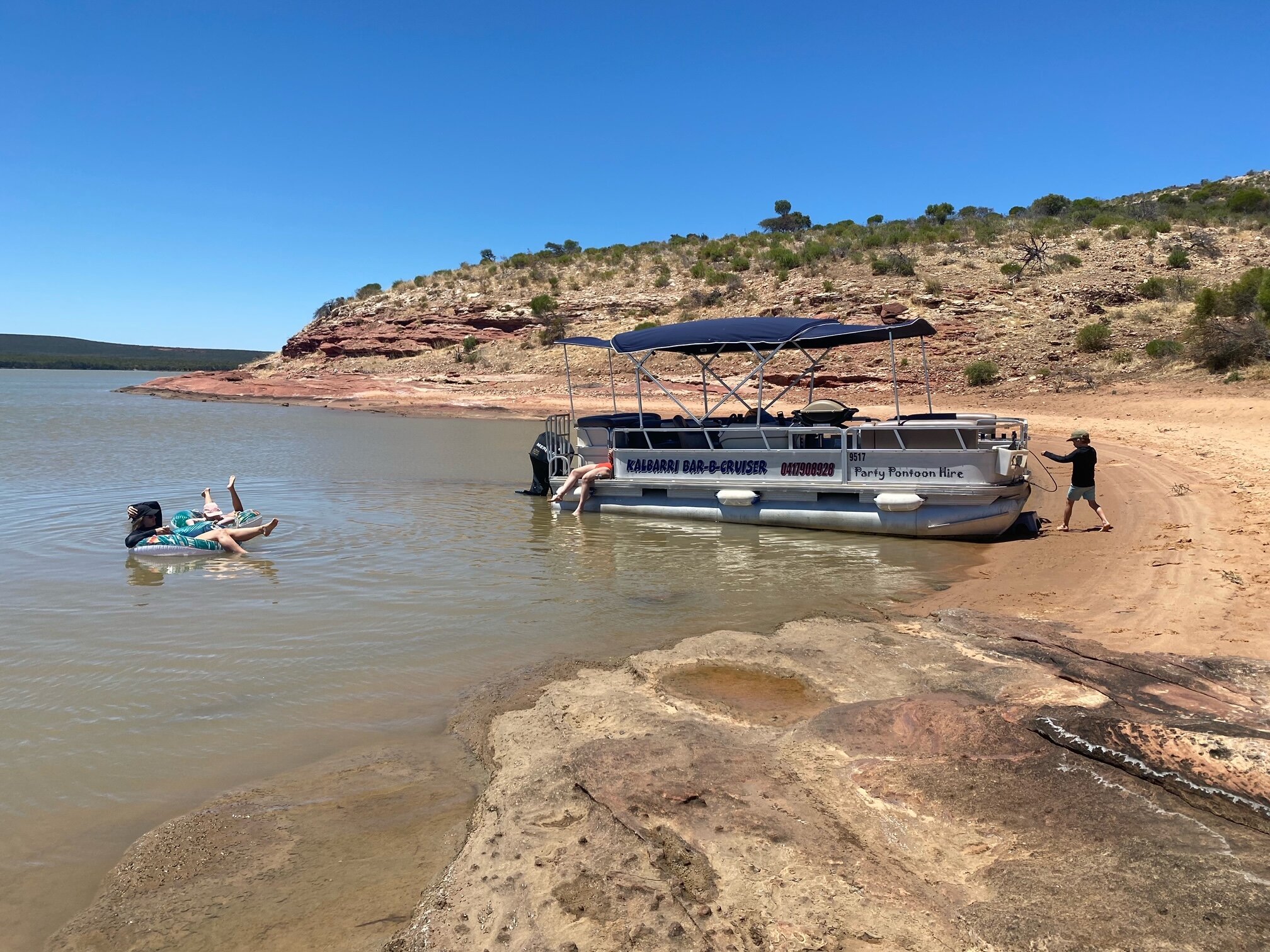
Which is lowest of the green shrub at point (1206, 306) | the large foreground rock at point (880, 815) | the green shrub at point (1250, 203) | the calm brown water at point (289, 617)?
the calm brown water at point (289, 617)

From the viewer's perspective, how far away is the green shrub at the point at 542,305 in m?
44.3

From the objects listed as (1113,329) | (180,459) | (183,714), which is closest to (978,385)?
(1113,329)

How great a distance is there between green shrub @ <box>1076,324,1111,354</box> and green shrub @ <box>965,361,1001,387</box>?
2.92 metres

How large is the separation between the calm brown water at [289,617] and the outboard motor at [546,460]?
1.34ft

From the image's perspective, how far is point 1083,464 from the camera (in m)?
10.5

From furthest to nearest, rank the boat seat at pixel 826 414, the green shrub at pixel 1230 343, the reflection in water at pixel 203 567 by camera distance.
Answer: the green shrub at pixel 1230 343 < the boat seat at pixel 826 414 < the reflection in water at pixel 203 567

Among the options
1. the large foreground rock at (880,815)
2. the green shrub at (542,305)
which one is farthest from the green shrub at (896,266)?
the large foreground rock at (880,815)

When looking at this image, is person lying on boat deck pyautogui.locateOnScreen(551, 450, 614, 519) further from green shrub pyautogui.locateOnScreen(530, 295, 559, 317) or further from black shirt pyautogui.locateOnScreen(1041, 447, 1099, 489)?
green shrub pyautogui.locateOnScreen(530, 295, 559, 317)

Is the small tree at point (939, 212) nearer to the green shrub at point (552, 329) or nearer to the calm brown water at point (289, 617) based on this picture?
the green shrub at point (552, 329)

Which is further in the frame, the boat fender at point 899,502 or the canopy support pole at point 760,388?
the canopy support pole at point 760,388

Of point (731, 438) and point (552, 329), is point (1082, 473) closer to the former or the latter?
point (731, 438)

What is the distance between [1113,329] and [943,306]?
662 centimetres

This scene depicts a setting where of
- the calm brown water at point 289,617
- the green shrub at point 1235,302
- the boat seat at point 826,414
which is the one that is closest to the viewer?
Result: the calm brown water at point 289,617

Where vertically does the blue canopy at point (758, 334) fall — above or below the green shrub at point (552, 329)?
below
